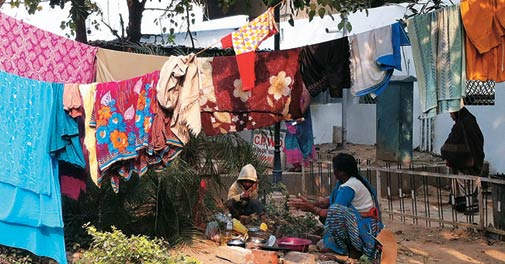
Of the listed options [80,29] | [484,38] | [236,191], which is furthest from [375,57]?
[80,29]

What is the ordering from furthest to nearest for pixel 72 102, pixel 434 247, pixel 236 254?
pixel 434 247 → pixel 236 254 → pixel 72 102

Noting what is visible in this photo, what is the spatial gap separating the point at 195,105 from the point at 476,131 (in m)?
5.80

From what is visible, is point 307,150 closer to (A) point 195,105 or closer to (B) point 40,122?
(A) point 195,105

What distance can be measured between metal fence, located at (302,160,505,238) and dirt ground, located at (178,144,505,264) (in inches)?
5.5

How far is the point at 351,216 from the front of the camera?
22.0 ft

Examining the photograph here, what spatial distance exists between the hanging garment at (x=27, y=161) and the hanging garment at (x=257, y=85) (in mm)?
1282

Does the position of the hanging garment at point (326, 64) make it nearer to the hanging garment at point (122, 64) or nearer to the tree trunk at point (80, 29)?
the hanging garment at point (122, 64)

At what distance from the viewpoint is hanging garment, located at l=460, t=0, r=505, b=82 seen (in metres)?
5.21

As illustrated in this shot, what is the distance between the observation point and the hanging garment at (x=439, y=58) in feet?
17.6

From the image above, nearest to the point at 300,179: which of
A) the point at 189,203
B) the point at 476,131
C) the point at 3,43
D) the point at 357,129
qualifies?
the point at 476,131

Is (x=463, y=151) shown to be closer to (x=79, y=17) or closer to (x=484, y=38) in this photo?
(x=484, y=38)

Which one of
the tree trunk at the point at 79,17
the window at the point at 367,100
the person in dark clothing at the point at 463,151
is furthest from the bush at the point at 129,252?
the window at the point at 367,100

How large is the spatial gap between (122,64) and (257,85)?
1.60m

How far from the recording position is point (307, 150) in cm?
790
